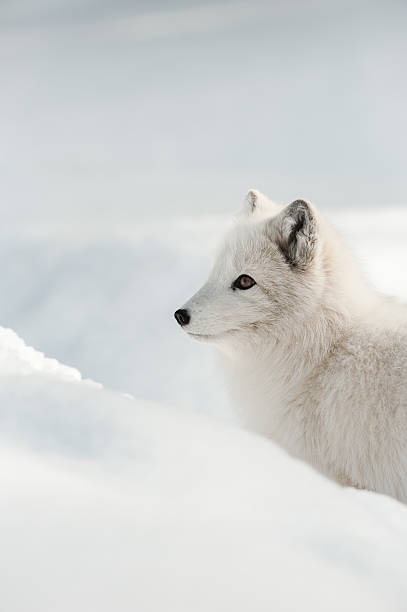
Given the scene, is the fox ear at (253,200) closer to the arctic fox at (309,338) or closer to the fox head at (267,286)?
the arctic fox at (309,338)

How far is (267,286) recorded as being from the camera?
2.79 meters

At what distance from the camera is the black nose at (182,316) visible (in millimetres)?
2811

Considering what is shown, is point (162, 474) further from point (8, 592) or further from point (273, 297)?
point (273, 297)

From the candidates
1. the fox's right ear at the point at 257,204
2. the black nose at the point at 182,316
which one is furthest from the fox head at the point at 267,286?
the fox's right ear at the point at 257,204

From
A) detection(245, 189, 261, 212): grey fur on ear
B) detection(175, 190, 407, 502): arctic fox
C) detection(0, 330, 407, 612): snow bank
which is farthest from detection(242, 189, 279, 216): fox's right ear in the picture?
detection(0, 330, 407, 612): snow bank

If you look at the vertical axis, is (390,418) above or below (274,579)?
below

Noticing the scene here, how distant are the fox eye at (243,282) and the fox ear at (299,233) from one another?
184mm

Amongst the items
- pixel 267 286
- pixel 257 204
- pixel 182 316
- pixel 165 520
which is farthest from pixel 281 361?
pixel 165 520

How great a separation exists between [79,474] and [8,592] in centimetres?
20

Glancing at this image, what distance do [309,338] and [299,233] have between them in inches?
17.5

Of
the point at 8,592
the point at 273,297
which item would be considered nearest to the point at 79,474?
the point at 8,592

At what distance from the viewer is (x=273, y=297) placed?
280 centimetres

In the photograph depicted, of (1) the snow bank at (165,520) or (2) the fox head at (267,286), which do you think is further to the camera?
(2) the fox head at (267,286)

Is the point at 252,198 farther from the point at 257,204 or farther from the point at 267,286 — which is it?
the point at 267,286
